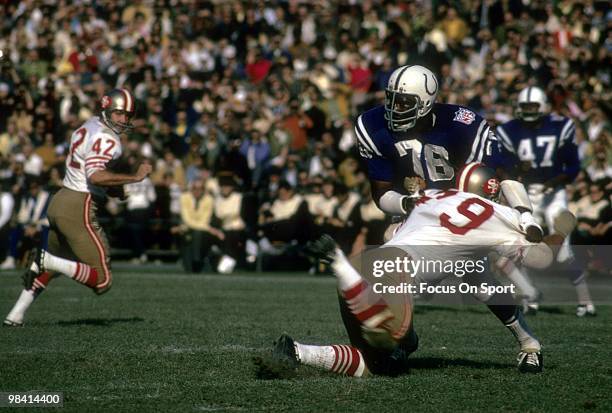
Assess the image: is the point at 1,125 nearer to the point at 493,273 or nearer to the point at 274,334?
the point at 274,334

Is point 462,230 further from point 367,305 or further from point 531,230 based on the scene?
point 367,305

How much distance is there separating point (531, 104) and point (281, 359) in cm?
556

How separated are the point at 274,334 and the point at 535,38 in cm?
1026

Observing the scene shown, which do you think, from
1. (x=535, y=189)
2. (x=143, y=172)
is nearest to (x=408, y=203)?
(x=143, y=172)

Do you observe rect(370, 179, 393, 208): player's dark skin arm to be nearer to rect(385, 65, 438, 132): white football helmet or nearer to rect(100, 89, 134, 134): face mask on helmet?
rect(385, 65, 438, 132): white football helmet

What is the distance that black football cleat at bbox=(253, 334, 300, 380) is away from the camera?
17.8 feet

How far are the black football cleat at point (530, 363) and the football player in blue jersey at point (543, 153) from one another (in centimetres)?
422

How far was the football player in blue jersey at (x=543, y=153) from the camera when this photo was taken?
9.99 m

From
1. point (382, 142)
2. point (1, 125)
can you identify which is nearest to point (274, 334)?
point (382, 142)

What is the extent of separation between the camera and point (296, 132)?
52.3 ft

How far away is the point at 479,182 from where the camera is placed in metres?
5.71

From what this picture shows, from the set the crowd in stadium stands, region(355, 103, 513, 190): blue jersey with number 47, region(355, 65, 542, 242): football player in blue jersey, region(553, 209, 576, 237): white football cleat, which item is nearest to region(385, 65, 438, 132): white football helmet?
region(355, 65, 542, 242): football player in blue jersey

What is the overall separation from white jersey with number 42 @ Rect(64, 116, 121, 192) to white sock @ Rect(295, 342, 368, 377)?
10.7 ft

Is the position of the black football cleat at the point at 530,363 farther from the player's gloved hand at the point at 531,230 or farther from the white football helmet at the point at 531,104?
the white football helmet at the point at 531,104
